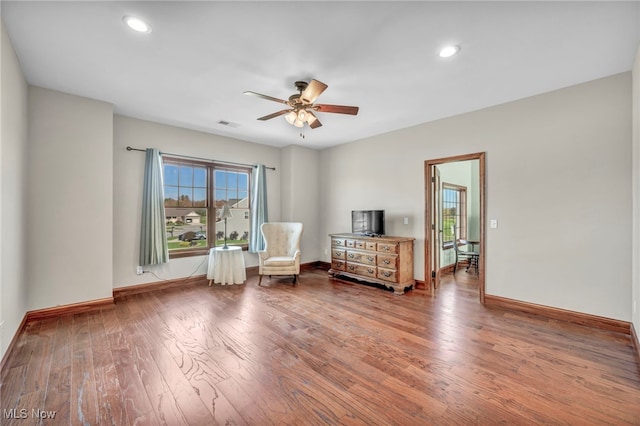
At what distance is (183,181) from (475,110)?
4914mm

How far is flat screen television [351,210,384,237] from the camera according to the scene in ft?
15.9

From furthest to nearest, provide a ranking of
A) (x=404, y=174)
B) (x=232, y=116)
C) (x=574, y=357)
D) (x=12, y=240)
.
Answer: (x=404, y=174)
(x=232, y=116)
(x=12, y=240)
(x=574, y=357)

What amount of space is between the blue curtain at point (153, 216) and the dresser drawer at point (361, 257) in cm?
316

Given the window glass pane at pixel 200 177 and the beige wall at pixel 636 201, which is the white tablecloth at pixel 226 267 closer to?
the window glass pane at pixel 200 177

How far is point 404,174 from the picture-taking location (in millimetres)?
4781

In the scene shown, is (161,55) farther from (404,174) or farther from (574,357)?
(574,357)

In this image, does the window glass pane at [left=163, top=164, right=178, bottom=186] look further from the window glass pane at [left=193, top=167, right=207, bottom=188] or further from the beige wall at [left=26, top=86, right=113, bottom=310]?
the beige wall at [left=26, top=86, right=113, bottom=310]

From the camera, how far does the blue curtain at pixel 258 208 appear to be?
5527 mm

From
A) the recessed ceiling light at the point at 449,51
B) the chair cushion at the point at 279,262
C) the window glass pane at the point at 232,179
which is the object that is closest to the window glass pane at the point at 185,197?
the window glass pane at the point at 232,179

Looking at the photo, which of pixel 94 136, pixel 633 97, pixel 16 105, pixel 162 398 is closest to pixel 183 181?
pixel 94 136

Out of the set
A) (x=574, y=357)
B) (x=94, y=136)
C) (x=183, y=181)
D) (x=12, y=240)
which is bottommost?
(x=574, y=357)

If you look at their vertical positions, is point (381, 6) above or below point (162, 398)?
above

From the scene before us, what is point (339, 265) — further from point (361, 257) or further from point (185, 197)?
point (185, 197)

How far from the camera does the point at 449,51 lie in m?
2.44
